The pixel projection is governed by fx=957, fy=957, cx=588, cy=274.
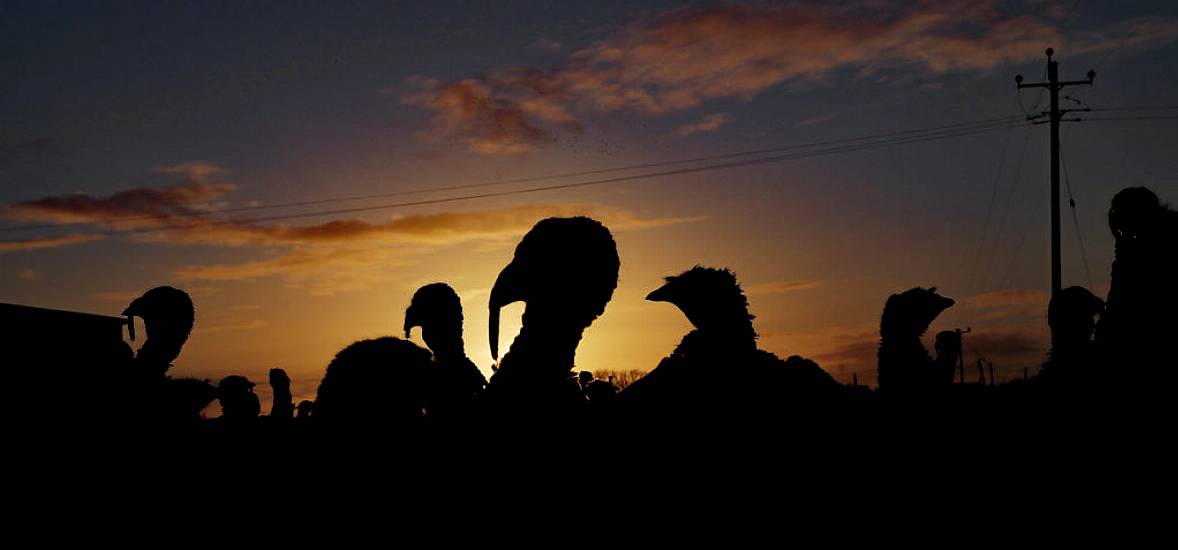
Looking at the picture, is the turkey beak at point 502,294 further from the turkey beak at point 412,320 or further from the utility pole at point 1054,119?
the utility pole at point 1054,119

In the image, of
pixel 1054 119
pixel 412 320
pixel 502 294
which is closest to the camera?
pixel 502 294

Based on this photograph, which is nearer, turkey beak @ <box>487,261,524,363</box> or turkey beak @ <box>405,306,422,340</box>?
turkey beak @ <box>487,261,524,363</box>

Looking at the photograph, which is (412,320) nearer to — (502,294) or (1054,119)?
(502,294)

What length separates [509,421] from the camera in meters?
3.93

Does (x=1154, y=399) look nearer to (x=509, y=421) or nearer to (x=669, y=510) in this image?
(x=669, y=510)

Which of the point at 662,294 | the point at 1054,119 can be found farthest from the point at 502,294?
the point at 1054,119

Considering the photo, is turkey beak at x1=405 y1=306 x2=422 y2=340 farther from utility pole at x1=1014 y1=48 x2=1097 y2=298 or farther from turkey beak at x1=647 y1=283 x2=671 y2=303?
utility pole at x1=1014 y1=48 x2=1097 y2=298

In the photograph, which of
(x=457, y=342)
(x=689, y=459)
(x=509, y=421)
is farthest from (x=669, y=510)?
(x=457, y=342)

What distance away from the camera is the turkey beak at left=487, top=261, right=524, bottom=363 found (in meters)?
3.99

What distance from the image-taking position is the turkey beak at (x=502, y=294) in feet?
13.1

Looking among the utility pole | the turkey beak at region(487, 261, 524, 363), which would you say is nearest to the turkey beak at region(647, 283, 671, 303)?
the turkey beak at region(487, 261, 524, 363)

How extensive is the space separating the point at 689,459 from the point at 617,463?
0.28 metres

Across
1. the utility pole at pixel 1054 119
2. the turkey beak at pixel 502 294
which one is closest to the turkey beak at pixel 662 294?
the turkey beak at pixel 502 294

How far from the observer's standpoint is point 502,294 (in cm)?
400
